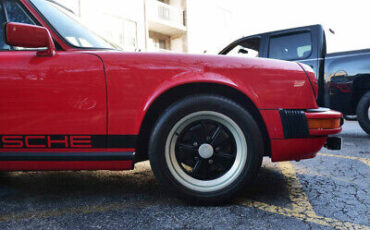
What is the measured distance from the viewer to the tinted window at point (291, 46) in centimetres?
447

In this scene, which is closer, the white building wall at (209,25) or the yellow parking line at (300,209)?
the yellow parking line at (300,209)

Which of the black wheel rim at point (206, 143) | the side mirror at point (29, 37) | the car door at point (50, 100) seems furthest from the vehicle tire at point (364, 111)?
the side mirror at point (29, 37)

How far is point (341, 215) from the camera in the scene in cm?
165

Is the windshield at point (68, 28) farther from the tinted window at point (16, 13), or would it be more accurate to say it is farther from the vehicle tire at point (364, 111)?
the vehicle tire at point (364, 111)

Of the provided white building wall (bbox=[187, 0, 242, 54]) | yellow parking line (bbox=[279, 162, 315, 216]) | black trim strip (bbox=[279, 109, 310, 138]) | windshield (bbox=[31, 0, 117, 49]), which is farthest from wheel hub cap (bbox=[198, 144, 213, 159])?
white building wall (bbox=[187, 0, 242, 54])

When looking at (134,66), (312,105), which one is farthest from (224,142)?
(134,66)

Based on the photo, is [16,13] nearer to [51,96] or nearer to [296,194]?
[51,96]

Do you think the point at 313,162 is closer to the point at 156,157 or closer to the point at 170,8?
the point at 156,157

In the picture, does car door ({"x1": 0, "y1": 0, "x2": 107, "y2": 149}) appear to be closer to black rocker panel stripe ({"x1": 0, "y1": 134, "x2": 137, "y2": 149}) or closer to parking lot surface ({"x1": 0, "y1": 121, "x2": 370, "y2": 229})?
black rocker panel stripe ({"x1": 0, "y1": 134, "x2": 137, "y2": 149})

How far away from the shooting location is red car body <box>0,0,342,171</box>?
5.72ft

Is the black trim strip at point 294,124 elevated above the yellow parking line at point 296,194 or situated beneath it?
elevated above

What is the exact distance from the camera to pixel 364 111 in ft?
14.4

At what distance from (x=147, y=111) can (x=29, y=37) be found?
2.92ft

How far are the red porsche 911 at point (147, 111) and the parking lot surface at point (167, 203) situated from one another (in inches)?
7.9
